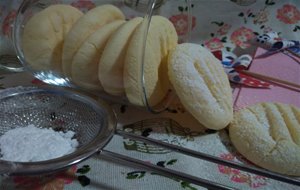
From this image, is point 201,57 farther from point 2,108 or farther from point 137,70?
point 2,108

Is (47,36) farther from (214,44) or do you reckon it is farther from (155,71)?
(214,44)

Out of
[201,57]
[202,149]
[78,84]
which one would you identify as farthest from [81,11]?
[202,149]

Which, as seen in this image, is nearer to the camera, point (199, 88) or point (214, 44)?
point (199, 88)

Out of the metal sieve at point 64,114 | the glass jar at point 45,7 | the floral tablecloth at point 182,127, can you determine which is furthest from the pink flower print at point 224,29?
the metal sieve at point 64,114

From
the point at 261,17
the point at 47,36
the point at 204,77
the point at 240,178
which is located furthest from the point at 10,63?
the point at 261,17

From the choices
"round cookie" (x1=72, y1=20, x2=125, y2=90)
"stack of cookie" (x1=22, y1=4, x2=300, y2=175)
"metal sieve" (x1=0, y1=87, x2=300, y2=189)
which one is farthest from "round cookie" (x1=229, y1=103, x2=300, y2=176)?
"round cookie" (x1=72, y1=20, x2=125, y2=90)

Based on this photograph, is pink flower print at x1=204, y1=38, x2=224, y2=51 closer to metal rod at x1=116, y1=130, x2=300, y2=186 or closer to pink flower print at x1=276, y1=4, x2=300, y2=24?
pink flower print at x1=276, y1=4, x2=300, y2=24
